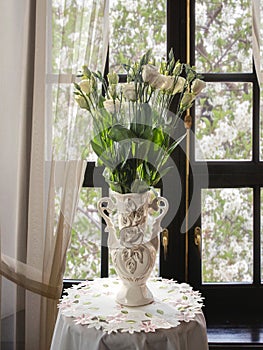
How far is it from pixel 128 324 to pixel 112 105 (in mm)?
702

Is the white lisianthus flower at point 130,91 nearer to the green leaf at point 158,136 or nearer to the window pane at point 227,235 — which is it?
the green leaf at point 158,136

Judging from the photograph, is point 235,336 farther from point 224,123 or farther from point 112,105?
point 112,105

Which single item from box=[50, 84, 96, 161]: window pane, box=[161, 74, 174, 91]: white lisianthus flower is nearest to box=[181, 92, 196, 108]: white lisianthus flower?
box=[161, 74, 174, 91]: white lisianthus flower

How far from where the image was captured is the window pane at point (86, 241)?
116 inches

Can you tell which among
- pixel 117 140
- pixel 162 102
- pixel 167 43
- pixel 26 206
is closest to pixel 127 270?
pixel 117 140

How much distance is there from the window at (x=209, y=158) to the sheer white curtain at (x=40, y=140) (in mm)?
243

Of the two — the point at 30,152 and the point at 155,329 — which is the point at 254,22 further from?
the point at 155,329

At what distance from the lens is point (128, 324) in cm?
203

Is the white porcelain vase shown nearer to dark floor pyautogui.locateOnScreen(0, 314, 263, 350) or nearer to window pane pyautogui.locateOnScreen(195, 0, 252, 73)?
dark floor pyautogui.locateOnScreen(0, 314, 263, 350)

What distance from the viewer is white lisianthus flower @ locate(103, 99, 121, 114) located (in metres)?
2.15

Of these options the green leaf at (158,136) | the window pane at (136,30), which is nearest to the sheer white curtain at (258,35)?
the window pane at (136,30)

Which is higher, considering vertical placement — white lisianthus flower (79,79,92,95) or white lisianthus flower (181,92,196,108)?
white lisianthus flower (79,79,92,95)

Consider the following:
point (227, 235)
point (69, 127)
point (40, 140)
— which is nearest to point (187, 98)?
point (69, 127)

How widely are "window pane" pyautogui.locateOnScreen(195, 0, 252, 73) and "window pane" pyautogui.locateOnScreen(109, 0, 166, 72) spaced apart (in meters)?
0.17
